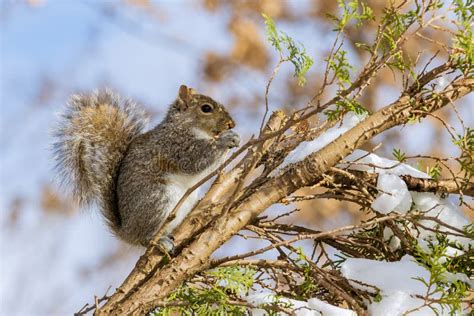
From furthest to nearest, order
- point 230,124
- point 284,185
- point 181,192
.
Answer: point 230,124 → point 181,192 → point 284,185

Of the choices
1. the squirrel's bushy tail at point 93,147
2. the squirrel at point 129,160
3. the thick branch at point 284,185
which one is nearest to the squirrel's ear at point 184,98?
the squirrel at point 129,160

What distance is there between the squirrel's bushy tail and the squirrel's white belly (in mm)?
195

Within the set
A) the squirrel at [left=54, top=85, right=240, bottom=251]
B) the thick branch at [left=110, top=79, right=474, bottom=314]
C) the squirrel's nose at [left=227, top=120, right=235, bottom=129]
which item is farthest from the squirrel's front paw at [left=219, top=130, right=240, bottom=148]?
the thick branch at [left=110, top=79, right=474, bottom=314]

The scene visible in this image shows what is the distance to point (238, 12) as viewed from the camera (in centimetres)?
526

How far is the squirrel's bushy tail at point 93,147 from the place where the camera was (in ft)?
7.24

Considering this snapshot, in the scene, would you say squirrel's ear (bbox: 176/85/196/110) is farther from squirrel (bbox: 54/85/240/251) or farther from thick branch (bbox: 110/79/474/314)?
thick branch (bbox: 110/79/474/314)

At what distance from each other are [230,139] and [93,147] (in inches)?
18.2

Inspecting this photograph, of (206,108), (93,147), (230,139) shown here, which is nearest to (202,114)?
(206,108)

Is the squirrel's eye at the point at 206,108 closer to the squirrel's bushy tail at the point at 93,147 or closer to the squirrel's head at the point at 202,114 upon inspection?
the squirrel's head at the point at 202,114

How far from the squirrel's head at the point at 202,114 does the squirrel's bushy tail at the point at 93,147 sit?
0.99ft

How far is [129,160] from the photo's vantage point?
2.26 metres

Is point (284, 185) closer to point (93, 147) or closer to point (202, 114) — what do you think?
point (93, 147)

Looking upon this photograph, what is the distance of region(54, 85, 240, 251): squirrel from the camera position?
2131 mm

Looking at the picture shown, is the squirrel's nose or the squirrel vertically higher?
the squirrel's nose
